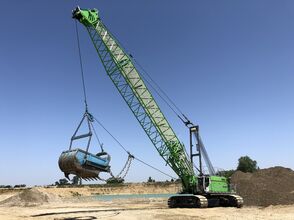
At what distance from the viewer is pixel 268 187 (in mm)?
40781

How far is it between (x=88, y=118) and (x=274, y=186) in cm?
2412

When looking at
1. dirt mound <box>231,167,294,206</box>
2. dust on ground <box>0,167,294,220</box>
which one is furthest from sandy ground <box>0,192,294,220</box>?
dirt mound <box>231,167,294,206</box>

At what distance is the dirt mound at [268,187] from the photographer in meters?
35.9

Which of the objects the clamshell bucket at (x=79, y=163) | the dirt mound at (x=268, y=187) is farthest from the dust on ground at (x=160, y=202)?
the clamshell bucket at (x=79, y=163)

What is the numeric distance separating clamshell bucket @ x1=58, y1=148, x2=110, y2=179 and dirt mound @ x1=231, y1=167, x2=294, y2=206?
1819 cm

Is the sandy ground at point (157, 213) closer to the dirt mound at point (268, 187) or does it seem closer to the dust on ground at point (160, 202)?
the dust on ground at point (160, 202)

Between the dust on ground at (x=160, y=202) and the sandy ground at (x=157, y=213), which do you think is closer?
the sandy ground at (x=157, y=213)

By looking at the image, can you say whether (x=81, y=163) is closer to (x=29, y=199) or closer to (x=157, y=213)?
(x=157, y=213)

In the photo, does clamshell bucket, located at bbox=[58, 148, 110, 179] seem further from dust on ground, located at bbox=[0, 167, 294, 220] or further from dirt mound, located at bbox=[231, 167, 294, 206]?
dirt mound, located at bbox=[231, 167, 294, 206]

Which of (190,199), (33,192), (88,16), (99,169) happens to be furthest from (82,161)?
(33,192)

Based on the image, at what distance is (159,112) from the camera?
3450 cm

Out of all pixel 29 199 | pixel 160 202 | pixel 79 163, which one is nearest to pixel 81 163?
pixel 79 163

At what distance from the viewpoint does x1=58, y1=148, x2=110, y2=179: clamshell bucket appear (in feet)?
80.3

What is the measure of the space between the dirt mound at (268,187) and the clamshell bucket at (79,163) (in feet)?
59.7
